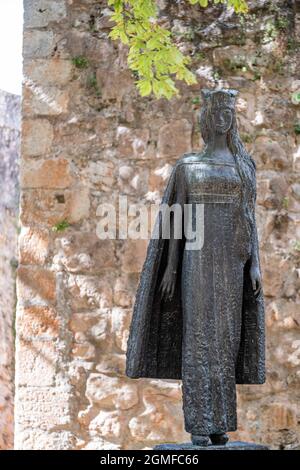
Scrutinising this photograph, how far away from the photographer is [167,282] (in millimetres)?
4289

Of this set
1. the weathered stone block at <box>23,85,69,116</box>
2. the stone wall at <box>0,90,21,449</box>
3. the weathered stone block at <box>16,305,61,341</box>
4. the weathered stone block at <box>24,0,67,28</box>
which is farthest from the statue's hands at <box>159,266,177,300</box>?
the stone wall at <box>0,90,21,449</box>

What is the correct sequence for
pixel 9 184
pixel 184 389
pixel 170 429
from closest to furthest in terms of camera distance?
pixel 184 389 → pixel 170 429 → pixel 9 184

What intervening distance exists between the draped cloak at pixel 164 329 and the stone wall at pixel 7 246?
3.32 meters

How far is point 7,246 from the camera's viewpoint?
7617 millimetres

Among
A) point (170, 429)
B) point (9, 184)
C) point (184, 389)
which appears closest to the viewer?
point (184, 389)

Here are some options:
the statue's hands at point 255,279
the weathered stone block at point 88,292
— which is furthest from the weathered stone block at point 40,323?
the statue's hands at point 255,279

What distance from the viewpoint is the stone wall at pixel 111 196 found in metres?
6.05

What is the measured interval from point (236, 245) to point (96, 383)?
212 centimetres

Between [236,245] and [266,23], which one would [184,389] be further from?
[266,23]

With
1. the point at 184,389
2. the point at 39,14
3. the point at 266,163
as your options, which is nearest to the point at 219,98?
the point at 184,389

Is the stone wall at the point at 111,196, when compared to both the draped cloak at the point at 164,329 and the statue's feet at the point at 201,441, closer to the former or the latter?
the draped cloak at the point at 164,329

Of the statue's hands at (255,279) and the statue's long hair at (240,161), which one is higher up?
the statue's long hair at (240,161)

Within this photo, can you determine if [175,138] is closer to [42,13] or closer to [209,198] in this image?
[42,13]

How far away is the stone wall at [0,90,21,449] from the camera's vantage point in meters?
7.42
